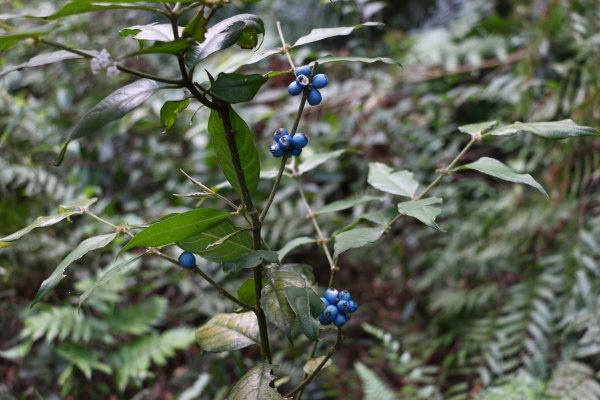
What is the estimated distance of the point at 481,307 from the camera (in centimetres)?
203

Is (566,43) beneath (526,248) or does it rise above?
above

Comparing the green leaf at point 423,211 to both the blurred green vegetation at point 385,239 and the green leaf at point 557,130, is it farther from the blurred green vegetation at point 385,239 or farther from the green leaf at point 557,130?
the blurred green vegetation at point 385,239

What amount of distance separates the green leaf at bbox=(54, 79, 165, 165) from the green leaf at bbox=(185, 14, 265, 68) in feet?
0.18

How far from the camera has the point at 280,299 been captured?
0.69 metres

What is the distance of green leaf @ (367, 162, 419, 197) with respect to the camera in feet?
3.02

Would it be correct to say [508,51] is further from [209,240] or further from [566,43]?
[209,240]

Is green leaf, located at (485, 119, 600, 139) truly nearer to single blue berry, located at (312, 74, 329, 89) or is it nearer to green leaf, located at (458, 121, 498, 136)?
green leaf, located at (458, 121, 498, 136)

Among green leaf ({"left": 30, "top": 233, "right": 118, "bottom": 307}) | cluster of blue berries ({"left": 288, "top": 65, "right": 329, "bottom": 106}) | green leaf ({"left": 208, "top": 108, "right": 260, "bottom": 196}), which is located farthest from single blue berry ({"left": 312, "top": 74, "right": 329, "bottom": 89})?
green leaf ({"left": 30, "top": 233, "right": 118, "bottom": 307})

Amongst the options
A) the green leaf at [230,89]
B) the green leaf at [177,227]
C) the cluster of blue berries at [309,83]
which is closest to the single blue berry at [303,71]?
the cluster of blue berries at [309,83]

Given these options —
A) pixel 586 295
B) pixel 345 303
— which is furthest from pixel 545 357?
pixel 345 303

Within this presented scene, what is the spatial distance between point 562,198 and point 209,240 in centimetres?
156

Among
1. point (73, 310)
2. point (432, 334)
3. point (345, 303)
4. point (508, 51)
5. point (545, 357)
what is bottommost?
point (432, 334)

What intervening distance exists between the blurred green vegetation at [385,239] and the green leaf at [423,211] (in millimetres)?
759

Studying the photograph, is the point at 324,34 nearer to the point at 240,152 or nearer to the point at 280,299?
the point at 240,152
